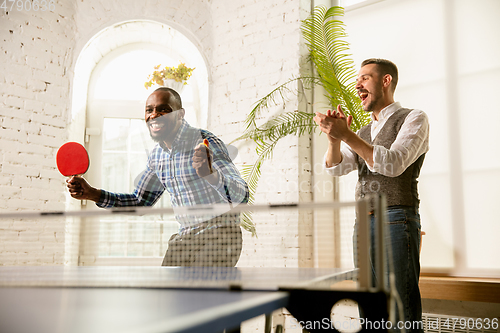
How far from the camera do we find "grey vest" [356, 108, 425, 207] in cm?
197

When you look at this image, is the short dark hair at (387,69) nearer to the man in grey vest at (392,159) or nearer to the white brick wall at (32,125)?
the man in grey vest at (392,159)

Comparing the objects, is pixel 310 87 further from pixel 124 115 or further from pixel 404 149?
pixel 124 115

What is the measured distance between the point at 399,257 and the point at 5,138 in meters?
3.24

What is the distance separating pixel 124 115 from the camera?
4.26m

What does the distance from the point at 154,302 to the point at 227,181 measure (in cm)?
124

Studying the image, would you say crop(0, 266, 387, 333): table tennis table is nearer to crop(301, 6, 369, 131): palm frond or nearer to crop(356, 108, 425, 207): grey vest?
crop(356, 108, 425, 207): grey vest

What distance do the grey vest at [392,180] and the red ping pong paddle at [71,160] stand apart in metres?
1.31

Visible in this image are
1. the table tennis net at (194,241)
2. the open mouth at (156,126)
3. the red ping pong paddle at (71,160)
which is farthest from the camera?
the open mouth at (156,126)

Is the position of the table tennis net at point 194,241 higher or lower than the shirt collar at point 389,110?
lower

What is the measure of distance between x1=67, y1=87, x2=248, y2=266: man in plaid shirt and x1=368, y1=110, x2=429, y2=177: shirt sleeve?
65cm

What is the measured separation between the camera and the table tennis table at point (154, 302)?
0.62 meters

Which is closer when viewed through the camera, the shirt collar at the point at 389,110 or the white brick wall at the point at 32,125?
the shirt collar at the point at 389,110

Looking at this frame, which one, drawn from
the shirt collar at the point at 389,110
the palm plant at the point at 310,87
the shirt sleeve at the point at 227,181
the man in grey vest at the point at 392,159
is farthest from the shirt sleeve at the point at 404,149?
the palm plant at the point at 310,87

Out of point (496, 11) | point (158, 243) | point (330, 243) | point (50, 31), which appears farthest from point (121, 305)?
point (50, 31)
